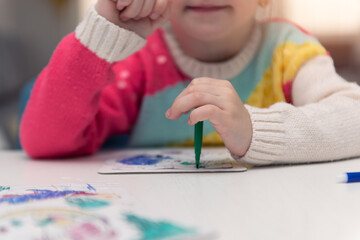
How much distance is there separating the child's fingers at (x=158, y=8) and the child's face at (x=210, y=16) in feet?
0.18

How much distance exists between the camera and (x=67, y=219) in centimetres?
35

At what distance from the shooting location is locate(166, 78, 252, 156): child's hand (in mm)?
575

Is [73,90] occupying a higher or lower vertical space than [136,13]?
lower

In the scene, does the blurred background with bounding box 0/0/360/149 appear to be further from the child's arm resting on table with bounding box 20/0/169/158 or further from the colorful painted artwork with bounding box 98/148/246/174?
the colorful painted artwork with bounding box 98/148/246/174

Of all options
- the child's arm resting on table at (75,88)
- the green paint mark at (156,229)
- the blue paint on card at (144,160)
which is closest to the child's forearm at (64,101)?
the child's arm resting on table at (75,88)

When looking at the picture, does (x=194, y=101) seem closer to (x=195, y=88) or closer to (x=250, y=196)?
(x=195, y=88)

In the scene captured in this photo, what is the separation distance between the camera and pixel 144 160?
663 millimetres

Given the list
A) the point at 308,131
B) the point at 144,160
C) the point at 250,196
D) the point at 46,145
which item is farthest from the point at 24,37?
the point at 250,196

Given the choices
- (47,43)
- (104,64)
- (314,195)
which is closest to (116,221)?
(314,195)

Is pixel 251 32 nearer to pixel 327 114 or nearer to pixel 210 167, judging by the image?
pixel 327 114

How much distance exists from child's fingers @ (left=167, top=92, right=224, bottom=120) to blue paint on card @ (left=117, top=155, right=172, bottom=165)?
9 centimetres

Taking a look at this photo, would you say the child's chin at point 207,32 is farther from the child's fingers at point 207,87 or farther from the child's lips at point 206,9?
the child's fingers at point 207,87

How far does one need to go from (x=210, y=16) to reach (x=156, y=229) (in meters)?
0.52

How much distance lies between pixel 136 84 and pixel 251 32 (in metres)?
0.23
